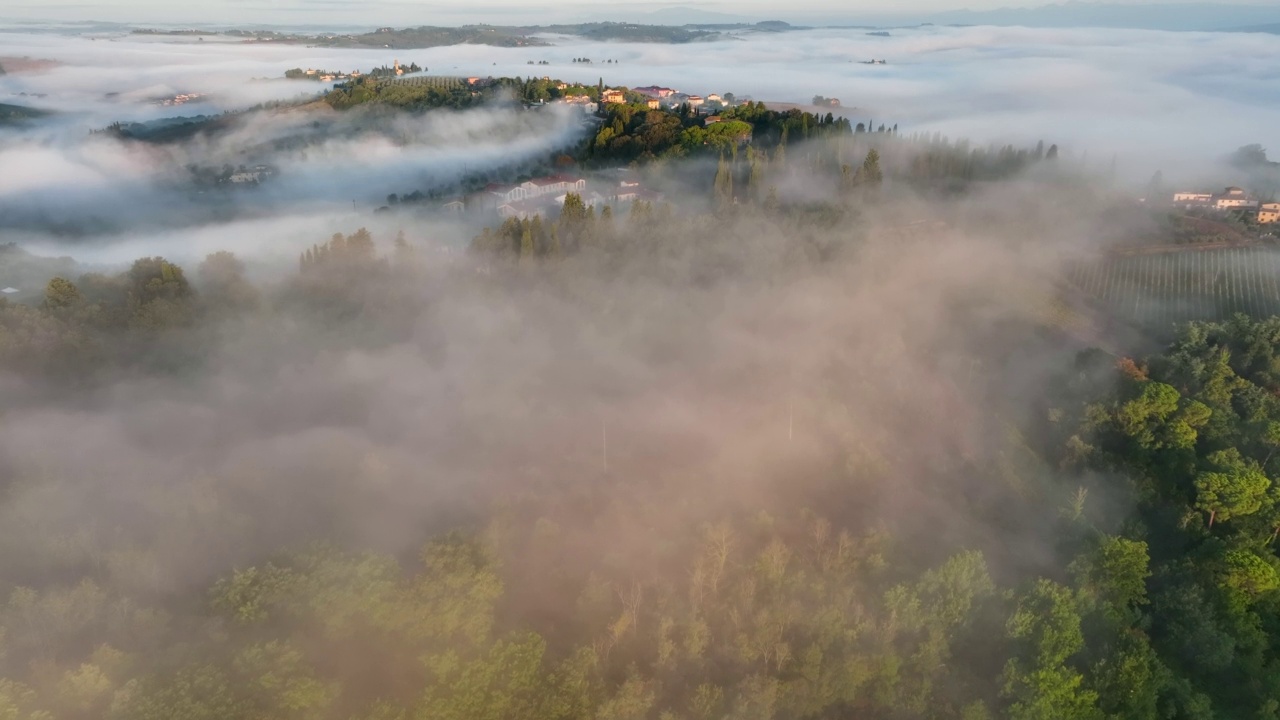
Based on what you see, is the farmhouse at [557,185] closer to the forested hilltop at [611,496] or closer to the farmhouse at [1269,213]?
the forested hilltop at [611,496]

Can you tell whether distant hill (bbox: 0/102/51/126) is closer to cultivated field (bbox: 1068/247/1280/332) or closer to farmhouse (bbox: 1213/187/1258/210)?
cultivated field (bbox: 1068/247/1280/332)

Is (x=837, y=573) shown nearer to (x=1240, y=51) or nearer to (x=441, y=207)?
(x=441, y=207)

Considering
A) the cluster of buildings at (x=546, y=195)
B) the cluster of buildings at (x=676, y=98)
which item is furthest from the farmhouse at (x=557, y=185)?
the cluster of buildings at (x=676, y=98)

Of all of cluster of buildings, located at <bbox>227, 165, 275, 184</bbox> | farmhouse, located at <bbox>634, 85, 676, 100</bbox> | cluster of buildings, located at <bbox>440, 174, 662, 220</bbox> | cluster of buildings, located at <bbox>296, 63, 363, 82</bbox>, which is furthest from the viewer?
cluster of buildings, located at <bbox>296, 63, 363, 82</bbox>

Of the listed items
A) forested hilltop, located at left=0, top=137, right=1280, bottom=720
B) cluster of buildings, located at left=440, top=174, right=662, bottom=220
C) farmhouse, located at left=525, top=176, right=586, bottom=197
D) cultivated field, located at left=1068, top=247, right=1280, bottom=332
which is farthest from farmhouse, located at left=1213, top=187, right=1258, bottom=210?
farmhouse, located at left=525, top=176, right=586, bottom=197

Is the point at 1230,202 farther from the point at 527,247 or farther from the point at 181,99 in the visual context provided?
the point at 181,99

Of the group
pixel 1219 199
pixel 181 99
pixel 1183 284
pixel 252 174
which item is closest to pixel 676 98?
pixel 252 174
